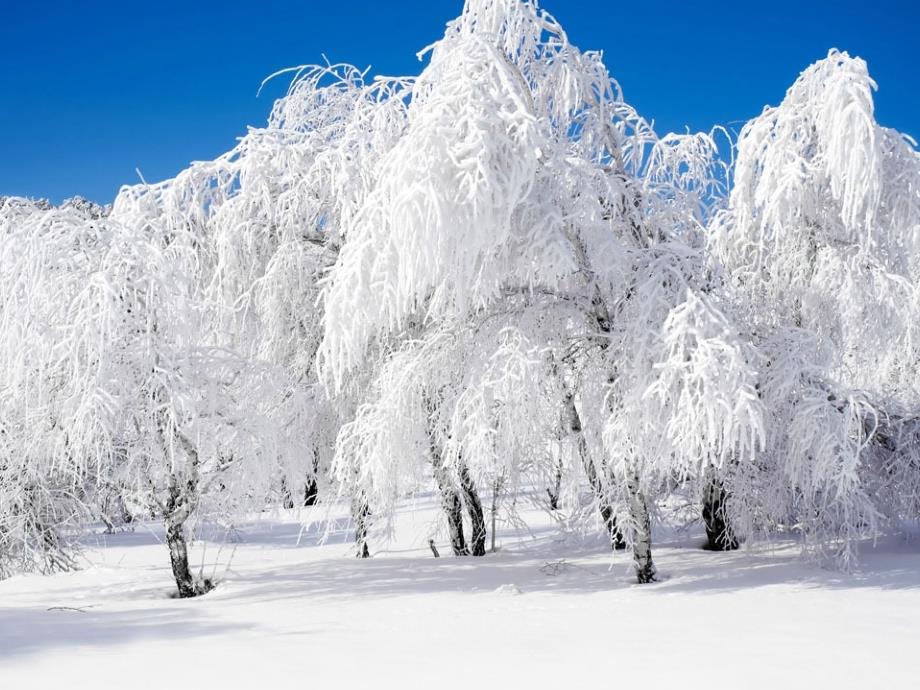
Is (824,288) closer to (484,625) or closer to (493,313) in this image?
(493,313)

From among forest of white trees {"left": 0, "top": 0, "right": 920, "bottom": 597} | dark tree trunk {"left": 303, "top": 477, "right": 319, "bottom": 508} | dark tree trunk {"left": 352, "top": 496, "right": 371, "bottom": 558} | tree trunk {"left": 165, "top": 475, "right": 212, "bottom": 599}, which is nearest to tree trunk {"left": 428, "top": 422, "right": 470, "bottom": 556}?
forest of white trees {"left": 0, "top": 0, "right": 920, "bottom": 597}

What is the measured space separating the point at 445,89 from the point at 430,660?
4672mm

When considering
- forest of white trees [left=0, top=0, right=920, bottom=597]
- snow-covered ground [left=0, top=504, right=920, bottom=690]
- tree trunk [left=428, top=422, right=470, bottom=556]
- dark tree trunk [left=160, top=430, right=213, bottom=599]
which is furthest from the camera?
tree trunk [left=428, top=422, right=470, bottom=556]

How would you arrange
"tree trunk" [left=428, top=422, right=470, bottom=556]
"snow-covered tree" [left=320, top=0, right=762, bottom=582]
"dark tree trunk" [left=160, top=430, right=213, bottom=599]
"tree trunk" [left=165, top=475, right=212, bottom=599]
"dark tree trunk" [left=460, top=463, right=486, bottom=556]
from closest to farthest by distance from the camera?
"snow-covered tree" [left=320, top=0, right=762, bottom=582] → "dark tree trunk" [left=160, top=430, right=213, bottom=599] → "tree trunk" [left=165, top=475, right=212, bottom=599] → "tree trunk" [left=428, top=422, right=470, bottom=556] → "dark tree trunk" [left=460, top=463, right=486, bottom=556]

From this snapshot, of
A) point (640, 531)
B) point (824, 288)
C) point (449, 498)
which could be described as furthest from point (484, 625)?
point (824, 288)

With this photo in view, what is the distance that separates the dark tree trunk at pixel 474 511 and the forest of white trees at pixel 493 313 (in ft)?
0.73

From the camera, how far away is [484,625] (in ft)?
22.7

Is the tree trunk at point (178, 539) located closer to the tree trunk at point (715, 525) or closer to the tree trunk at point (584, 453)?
the tree trunk at point (584, 453)

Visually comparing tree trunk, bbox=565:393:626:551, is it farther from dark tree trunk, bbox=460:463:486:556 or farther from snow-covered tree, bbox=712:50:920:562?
dark tree trunk, bbox=460:463:486:556

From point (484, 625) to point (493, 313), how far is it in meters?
3.11

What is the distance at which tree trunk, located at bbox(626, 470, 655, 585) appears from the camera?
28.5ft

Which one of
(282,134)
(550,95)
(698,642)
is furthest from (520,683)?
(282,134)

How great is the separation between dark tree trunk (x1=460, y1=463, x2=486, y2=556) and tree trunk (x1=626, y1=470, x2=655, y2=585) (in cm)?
241

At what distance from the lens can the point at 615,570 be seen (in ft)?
32.6
